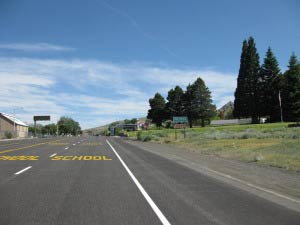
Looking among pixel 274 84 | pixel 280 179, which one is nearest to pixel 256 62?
pixel 274 84

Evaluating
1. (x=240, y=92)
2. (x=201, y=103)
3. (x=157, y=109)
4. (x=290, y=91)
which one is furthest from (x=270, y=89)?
(x=157, y=109)

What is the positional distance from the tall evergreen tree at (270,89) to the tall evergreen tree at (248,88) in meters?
1.23

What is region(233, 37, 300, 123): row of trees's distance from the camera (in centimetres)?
8306

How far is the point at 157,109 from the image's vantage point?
146250 millimetres

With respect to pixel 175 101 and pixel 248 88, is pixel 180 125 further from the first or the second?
pixel 175 101

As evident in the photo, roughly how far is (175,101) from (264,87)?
51107mm

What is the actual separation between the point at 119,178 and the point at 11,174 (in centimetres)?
400

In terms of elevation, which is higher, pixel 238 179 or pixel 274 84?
pixel 274 84

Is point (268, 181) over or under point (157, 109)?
under

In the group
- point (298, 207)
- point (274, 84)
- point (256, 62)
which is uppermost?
point (256, 62)

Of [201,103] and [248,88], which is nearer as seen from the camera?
[248,88]

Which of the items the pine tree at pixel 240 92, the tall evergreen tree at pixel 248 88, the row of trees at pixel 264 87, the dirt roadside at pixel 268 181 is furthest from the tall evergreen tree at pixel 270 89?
the dirt roadside at pixel 268 181

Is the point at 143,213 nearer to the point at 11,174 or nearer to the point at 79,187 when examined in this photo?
the point at 79,187

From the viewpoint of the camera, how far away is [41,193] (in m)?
9.29
